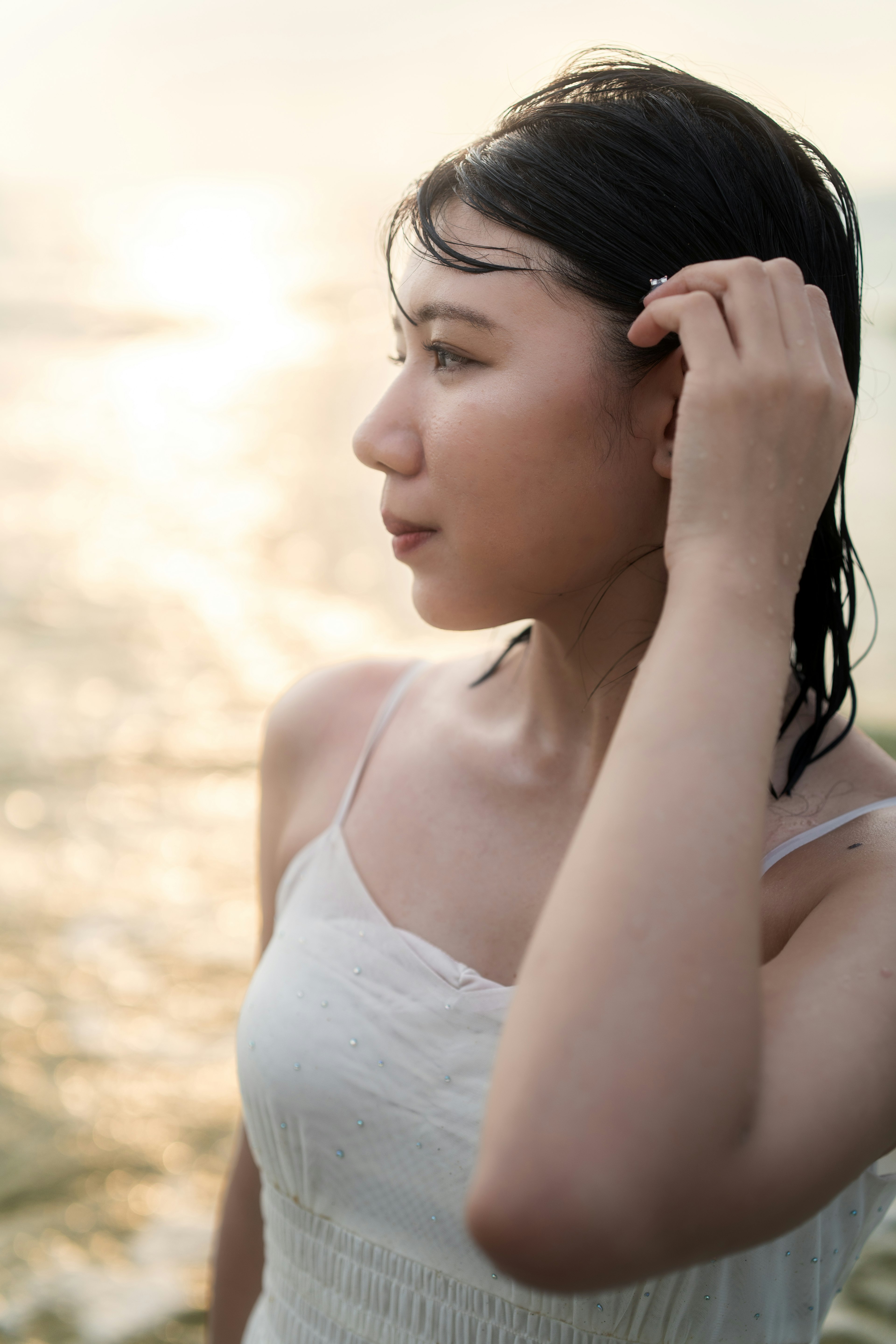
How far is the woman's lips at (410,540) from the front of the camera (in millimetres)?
1304

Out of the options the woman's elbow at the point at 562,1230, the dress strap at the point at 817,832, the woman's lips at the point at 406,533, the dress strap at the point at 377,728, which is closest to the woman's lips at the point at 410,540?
the woman's lips at the point at 406,533

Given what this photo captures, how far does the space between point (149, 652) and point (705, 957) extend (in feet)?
15.7

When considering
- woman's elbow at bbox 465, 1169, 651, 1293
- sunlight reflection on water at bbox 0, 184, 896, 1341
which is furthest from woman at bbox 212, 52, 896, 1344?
sunlight reflection on water at bbox 0, 184, 896, 1341

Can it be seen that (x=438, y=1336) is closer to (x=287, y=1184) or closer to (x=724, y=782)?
(x=287, y=1184)

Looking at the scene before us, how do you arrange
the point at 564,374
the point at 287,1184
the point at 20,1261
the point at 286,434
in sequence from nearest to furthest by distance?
the point at 564,374, the point at 287,1184, the point at 20,1261, the point at 286,434

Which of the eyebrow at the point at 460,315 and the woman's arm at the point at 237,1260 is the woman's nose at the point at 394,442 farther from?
the woman's arm at the point at 237,1260

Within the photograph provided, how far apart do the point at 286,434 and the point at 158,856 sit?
12.6 feet

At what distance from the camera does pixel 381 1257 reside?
1.41m

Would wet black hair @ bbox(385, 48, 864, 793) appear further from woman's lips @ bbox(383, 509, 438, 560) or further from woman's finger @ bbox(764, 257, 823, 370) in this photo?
woman's lips @ bbox(383, 509, 438, 560)

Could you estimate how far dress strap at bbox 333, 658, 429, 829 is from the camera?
164 cm

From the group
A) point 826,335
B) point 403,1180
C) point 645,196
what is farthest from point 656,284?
point 403,1180

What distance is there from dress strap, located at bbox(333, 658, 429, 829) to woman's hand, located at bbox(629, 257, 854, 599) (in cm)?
76

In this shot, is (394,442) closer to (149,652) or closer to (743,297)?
(743,297)

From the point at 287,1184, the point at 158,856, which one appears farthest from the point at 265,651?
the point at 287,1184
